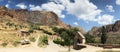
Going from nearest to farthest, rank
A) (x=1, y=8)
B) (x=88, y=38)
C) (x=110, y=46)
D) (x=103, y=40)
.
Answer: (x=110, y=46) < (x=103, y=40) < (x=88, y=38) < (x=1, y=8)

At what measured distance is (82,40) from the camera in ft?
169

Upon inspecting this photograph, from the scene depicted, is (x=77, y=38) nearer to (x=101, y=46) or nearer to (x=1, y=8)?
(x=101, y=46)

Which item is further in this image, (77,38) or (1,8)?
(1,8)

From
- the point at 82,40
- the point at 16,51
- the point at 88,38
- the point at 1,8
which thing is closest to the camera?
the point at 16,51

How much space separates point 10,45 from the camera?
45.5 meters

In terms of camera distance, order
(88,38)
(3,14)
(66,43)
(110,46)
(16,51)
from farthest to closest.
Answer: (3,14), (88,38), (66,43), (110,46), (16,51)

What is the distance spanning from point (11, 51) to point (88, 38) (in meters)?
37.6

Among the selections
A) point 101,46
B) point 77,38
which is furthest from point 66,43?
point 101,46

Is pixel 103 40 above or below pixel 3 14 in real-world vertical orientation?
below

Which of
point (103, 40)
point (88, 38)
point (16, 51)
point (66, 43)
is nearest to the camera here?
point (16, 51)

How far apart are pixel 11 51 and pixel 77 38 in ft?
68.3

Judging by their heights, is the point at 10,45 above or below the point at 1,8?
below

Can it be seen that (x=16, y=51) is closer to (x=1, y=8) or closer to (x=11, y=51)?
(x=11, y=51)

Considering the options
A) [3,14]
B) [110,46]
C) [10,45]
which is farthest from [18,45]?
[3,14]
